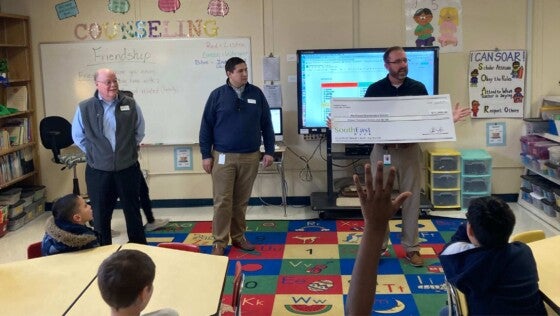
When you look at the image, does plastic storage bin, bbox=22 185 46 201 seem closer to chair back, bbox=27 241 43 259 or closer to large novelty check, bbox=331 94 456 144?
chair back, bbox=27 241 43 259

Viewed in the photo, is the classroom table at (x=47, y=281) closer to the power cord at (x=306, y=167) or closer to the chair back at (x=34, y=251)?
the chair back at (x=34, y=251)

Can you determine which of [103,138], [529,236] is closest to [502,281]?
[529,236]

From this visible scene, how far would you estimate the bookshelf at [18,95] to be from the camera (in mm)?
5770

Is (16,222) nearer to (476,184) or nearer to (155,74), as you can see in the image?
(155,74)

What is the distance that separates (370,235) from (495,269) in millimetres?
1022

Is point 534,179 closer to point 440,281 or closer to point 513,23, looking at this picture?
point 513,23

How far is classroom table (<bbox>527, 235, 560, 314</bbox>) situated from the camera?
82.8 inches

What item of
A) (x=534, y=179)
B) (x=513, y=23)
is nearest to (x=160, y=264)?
(x=534, y=179)

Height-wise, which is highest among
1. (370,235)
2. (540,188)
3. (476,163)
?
(370,235)

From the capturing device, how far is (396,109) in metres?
3.98

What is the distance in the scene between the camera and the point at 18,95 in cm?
591

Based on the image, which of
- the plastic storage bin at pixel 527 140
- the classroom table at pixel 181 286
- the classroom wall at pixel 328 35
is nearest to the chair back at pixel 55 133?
the classroom wall at pixel 328 35

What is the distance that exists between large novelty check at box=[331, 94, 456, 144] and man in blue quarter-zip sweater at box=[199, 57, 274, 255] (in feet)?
2.62

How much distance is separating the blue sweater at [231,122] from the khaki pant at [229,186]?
0.07m
